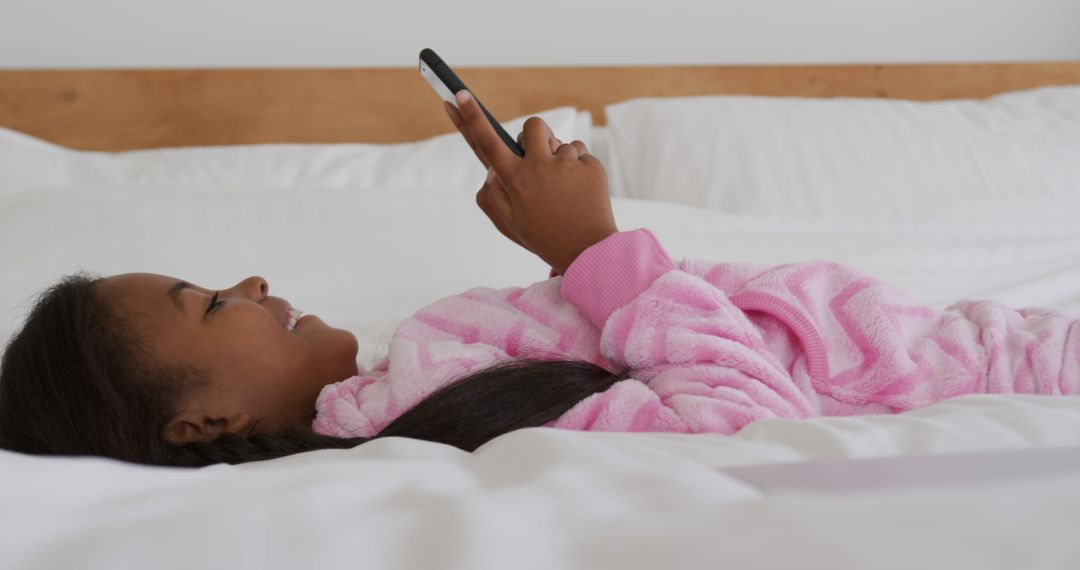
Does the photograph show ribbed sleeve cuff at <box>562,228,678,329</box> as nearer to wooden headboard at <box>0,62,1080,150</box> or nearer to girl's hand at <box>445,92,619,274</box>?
girl's hand at <box>445,92,619,274</box>

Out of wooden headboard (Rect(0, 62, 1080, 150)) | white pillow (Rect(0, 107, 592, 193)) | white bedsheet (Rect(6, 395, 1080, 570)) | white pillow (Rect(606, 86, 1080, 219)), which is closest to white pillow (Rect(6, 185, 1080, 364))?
white pillow (Rect(606, 86, 1080, 219))

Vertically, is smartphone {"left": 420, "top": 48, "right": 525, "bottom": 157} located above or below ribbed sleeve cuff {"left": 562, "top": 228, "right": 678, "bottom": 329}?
above

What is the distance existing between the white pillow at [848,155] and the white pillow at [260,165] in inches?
10.4

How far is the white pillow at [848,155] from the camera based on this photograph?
1.41 metres

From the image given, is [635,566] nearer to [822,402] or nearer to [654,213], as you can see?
[822,402]

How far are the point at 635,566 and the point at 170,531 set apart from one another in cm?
16

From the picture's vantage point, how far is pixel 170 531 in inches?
13.3

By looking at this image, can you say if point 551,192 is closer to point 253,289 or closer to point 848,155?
point 253,289

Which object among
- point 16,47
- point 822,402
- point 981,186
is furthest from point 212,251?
point 981,186

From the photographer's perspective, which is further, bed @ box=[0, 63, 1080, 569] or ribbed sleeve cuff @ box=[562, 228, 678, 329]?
ribbed sleeve cuff @ box=[562, 228, 678, 329]

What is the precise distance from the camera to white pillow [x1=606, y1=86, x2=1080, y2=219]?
141 centimetres

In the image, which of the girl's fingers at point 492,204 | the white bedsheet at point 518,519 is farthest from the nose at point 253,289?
the white bedsheet at point 518,519

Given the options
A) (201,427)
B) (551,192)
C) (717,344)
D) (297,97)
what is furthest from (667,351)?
(297,97)

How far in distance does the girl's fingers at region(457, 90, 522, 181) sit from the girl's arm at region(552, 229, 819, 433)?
0.36ft
